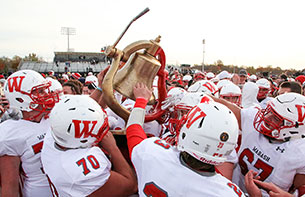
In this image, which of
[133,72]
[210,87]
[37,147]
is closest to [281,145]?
[210,87]

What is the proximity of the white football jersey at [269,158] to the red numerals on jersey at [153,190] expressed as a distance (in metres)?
1.06

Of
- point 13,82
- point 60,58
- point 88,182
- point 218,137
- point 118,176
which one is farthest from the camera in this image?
point 60,58

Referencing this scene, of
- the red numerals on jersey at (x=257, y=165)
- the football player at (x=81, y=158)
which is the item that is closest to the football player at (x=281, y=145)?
the red numerals on jersey at (x=257, y=165)

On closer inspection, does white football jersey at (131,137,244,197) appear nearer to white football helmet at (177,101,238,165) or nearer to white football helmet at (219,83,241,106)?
white football helmet at (177,101,238,165)

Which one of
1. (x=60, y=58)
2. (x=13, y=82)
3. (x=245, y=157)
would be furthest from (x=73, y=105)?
(x=60, y=58)

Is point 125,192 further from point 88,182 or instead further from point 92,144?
point 92,144

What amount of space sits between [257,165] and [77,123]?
1.64 metres

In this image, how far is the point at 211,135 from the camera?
1.39 meters

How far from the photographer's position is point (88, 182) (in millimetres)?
1609

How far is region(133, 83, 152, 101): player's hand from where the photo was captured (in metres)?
1.84

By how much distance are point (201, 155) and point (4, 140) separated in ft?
5.20

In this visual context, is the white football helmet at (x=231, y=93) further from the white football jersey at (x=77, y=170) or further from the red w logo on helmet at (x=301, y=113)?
the white football jersey at (x=77, y=170)

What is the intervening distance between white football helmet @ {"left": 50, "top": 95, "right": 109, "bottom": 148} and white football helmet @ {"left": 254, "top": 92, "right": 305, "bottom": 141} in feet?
4.86

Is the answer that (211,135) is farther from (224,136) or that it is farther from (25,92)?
(25,92)
